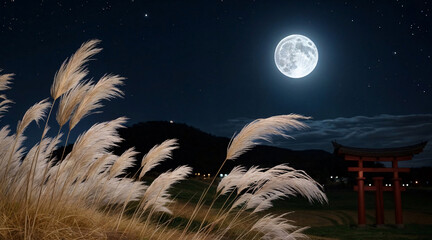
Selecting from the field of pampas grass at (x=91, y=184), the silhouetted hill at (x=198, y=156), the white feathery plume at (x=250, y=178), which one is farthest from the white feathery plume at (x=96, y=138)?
the silhouetted hill at (x=198, y=156)

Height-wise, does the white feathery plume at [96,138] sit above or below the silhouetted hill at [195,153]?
below

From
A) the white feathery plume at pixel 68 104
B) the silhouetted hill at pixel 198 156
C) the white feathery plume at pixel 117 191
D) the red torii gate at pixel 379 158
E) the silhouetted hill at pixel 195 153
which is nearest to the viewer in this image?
the white feathery plume at pixel 68 104

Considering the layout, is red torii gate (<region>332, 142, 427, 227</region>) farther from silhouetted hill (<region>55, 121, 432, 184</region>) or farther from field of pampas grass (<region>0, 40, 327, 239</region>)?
silhouetted hill (<region>55, 121, 432, 184</region>)

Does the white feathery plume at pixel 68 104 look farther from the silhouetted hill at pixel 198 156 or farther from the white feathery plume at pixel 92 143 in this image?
the silhouetted hill at pixel 198 156

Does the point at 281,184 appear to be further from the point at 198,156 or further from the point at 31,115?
the point at 198,156

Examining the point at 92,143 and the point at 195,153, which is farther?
the point at 195,153

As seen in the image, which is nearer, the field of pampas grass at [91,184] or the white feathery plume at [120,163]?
the field of pampas grass at [91,184]

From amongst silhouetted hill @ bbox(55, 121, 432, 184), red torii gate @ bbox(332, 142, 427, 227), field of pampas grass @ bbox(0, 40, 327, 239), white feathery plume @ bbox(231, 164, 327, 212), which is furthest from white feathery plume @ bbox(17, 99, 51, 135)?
silhouetted hill @ bbox(55, 121, 432, 184)

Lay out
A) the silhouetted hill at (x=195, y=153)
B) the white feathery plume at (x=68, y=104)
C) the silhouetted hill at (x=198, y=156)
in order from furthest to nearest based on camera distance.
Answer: the silhouetted hill at (x=195, y=153) < the silhouetted hill at (x=198, y=156) < the white feathery plume at (x=68, y=104)

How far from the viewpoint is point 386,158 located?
1486cm

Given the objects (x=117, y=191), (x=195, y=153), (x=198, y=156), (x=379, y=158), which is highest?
(x=195, y=153)

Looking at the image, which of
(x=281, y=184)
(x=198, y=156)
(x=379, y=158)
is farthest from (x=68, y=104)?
(x=198, y=156)

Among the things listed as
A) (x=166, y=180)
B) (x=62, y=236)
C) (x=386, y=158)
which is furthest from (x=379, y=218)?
(x=62, y=236)

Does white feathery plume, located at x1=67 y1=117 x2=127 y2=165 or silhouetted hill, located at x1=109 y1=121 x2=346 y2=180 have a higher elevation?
silhouetted hill, located at x1=109 y1=121 x2=346 y2=180
